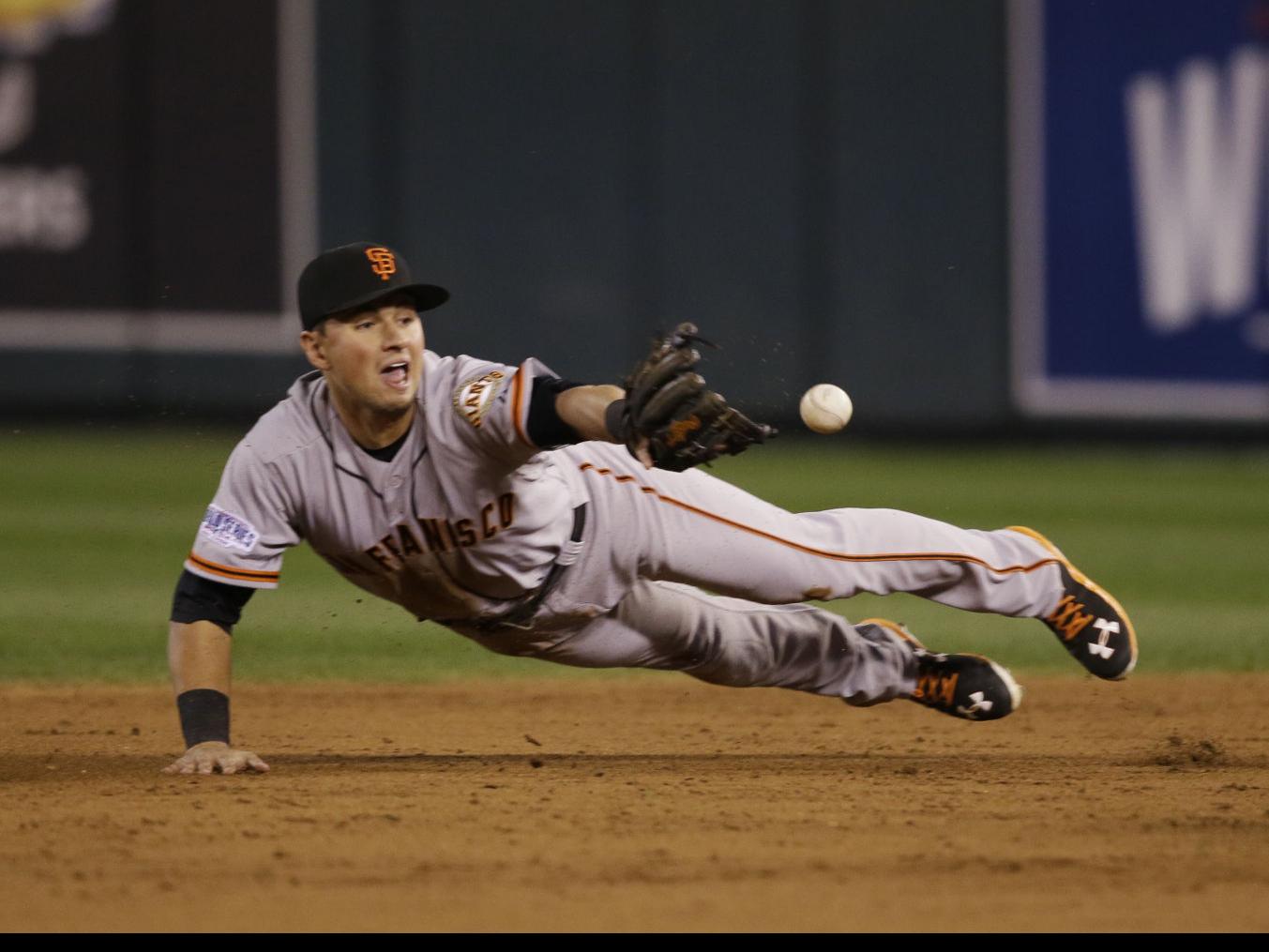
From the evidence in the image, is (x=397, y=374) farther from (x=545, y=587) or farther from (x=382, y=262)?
(x=545, y=587)

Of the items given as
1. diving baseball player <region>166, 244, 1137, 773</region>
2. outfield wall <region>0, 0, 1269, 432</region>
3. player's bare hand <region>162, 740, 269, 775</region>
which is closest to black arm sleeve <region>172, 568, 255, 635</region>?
diving baseball player <region>166, 244, 1137, 773</region>

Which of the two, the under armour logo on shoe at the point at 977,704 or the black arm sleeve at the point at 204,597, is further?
the under armour logo on shoe at the point at 977,704

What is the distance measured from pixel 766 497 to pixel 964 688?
5714 mm

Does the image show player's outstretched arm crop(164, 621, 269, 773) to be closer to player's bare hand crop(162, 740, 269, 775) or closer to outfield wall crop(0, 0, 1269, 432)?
player's bare hand crop(162, 740, 269, 775)

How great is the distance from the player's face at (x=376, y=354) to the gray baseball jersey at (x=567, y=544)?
0.11m

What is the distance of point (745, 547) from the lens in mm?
4082

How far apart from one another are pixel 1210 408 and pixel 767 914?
35.3 ft

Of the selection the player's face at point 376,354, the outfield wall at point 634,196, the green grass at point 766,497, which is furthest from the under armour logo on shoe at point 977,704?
the outfield wall at point 634,196

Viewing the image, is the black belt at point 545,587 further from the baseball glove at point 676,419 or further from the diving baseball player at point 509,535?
the baseball glove at point 676,419

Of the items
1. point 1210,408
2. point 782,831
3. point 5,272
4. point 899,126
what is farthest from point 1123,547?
point 5,272

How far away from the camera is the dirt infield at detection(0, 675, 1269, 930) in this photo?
2963 millimetres

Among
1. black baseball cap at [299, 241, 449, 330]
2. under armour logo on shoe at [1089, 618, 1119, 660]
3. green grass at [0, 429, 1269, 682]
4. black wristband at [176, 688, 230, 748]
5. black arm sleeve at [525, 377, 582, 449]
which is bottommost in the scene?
green grass at [0, 429, 1269, 682]

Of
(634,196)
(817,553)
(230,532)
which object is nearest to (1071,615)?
(817,553)

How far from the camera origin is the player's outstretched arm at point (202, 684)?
4.00 meters
